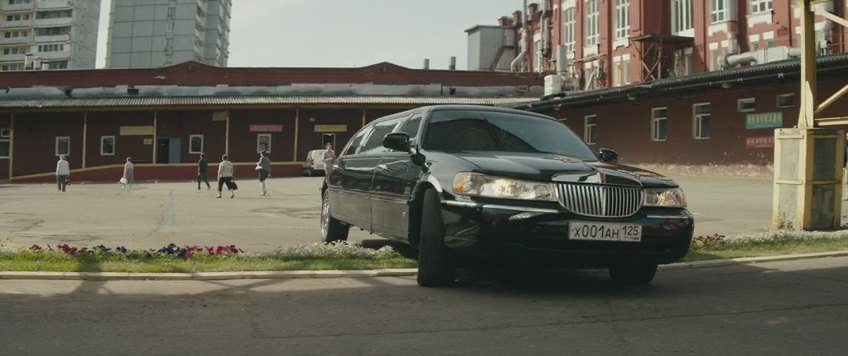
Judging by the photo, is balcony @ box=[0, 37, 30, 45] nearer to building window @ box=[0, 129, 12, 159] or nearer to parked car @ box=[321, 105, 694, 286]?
building window @ box=[0, 129, 12, 159]

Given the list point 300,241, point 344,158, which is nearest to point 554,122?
point 344,158

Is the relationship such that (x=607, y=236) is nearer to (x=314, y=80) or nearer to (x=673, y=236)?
(x=673, y=236)

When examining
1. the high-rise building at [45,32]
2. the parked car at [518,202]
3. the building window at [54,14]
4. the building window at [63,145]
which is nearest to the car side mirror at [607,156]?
the parked car at [518,202]

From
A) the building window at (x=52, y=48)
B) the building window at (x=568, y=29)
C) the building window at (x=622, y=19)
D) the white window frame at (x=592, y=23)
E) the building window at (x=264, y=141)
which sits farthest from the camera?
the building window at (x=52, y=48)

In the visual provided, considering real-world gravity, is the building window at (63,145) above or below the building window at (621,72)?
below

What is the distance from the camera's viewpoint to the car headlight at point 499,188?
547 cm

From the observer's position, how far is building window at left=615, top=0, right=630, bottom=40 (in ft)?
135

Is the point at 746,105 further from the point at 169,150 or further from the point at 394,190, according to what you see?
the point at 169,150

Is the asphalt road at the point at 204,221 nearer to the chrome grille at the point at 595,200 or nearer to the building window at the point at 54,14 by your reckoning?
the chrome grille at the point at 595,200

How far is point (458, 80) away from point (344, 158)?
39.9 m

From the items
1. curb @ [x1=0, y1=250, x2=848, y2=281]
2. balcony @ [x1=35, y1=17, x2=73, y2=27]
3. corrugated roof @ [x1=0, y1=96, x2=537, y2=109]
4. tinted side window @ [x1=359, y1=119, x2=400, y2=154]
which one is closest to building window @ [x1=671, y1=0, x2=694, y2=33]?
corrugated roof @ [x1=0, y1=96, x2=537, y2=109]

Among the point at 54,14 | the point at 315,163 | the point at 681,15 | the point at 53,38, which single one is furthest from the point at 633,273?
the point at 54,14

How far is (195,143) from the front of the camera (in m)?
Answer: 44.0

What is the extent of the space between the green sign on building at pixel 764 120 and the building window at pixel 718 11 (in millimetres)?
10330
